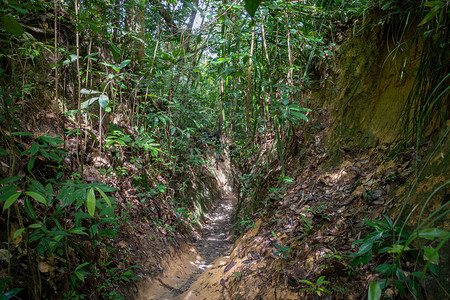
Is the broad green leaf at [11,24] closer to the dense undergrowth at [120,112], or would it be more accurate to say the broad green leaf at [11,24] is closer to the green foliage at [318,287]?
the dense undergrowth at [120,112]

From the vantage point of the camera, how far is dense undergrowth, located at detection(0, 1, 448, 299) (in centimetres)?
161

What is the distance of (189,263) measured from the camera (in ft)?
13.9

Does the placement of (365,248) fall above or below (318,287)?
above

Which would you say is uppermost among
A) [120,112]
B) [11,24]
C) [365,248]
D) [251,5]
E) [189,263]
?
[11,24]

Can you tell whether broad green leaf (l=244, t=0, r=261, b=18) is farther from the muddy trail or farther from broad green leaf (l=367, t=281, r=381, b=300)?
the muddy trail

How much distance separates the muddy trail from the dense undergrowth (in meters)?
0.25

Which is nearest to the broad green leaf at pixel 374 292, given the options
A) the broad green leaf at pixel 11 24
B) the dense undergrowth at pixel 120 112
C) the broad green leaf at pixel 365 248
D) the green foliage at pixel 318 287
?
the dense undergrowth at pixel 120 112

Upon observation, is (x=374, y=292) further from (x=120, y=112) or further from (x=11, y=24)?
(x=120, y=112)

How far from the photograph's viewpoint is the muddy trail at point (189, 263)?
121 inches

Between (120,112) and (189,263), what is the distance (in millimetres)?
3093

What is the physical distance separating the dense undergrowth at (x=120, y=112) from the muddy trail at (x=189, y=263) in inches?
9.8

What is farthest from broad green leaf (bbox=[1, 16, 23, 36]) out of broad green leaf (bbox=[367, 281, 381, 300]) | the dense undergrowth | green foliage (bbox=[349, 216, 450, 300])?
green foliage (bbox=[349, 216, 450, 300])

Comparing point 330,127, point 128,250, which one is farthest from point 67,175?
point 330,127

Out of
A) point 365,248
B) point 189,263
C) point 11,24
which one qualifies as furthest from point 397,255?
point 189,263
